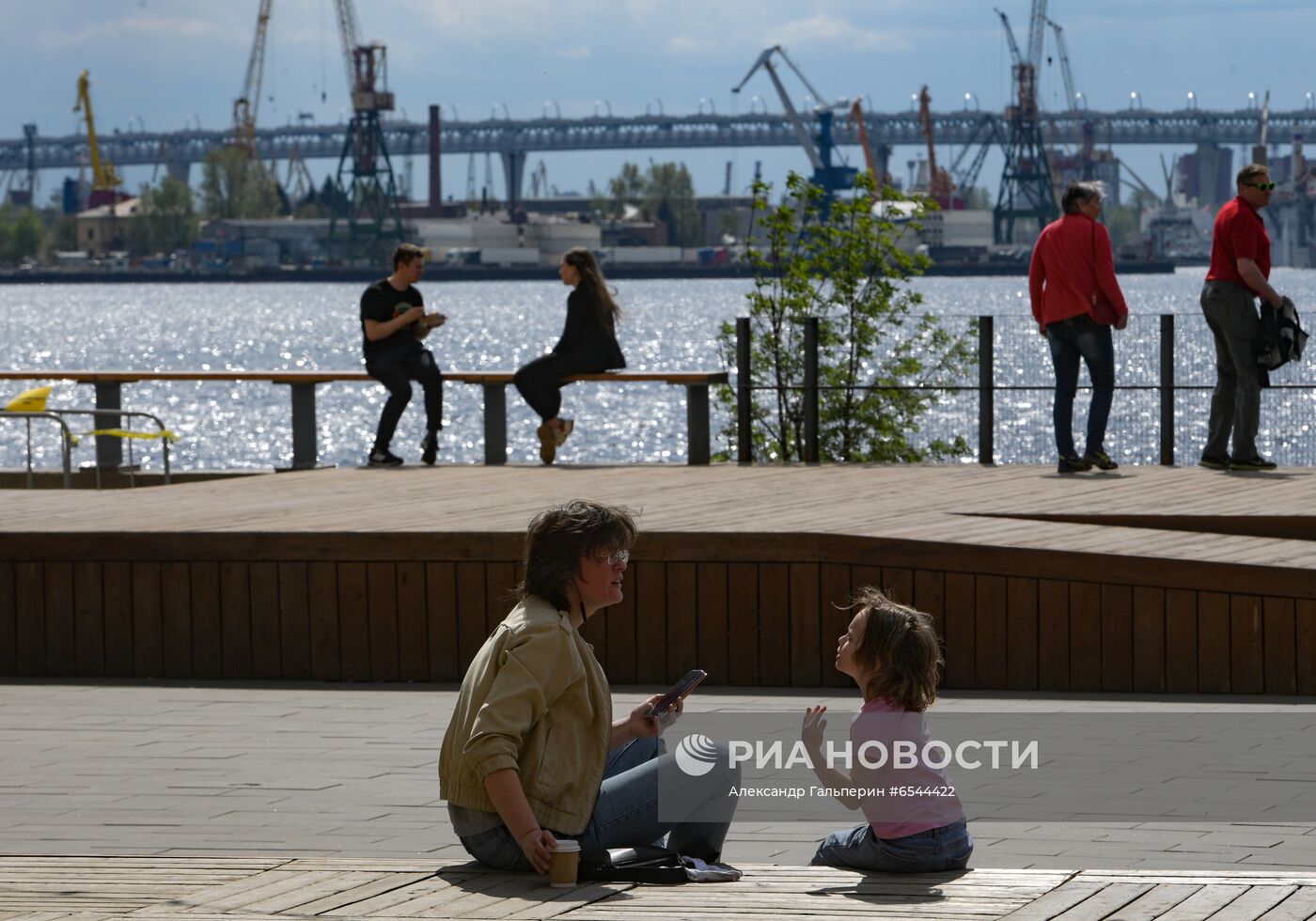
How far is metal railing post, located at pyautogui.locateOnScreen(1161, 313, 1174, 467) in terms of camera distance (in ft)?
43.1

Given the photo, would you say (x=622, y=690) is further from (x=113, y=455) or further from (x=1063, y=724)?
(x=113, y=455)

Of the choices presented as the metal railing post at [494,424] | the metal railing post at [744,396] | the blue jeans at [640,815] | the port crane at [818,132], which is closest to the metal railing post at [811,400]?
the metal railing post at [744,396]

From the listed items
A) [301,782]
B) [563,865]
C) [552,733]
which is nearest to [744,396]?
[301,782]

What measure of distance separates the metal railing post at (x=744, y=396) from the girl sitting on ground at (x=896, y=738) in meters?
8.86

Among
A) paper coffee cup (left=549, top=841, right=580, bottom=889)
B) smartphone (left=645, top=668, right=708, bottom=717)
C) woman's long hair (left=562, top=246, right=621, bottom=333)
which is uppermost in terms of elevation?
woman's long hair (left=562, top=246, right=621, bottom=333)

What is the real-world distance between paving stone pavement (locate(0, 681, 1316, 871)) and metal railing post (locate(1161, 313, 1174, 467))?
5236 millimetres

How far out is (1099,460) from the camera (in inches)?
459

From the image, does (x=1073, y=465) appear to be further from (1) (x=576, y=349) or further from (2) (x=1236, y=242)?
(1) (x=576, y=349)

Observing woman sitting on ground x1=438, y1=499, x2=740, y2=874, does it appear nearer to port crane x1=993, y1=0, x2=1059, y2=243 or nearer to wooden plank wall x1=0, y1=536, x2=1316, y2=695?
wooden plank wall x1=0, y1=536, x2=1316, y2=695

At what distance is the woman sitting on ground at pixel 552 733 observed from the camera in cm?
437

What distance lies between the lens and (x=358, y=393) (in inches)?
2842

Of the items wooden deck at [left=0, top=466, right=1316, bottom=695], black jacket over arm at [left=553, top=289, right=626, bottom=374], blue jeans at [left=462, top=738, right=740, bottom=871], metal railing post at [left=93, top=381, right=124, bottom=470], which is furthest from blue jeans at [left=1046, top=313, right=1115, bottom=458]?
blue jeans at [left=462, top=738, right=740, bottom=871]

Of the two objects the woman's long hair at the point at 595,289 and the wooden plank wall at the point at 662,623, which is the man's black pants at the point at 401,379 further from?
the wooden plank wall at the point at 662,623

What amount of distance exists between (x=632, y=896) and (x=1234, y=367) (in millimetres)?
7942
